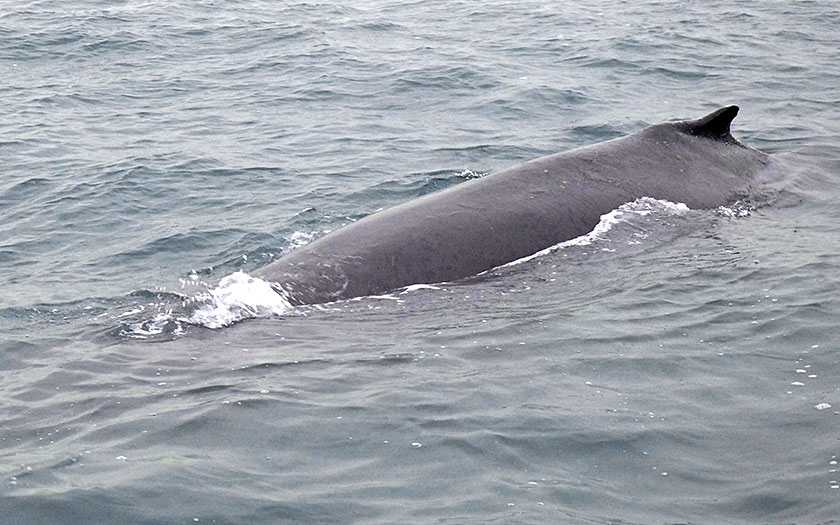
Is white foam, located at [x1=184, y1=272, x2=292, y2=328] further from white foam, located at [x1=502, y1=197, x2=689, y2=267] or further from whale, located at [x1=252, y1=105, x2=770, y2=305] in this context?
white foam, located at [x1=502, y1=197, x2=689, y2=267]

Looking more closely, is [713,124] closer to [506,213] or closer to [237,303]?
[506,213]

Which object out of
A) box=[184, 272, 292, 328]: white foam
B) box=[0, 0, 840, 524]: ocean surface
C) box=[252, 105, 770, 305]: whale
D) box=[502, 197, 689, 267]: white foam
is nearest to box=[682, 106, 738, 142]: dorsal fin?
box=[252, 105, 770, 305]: whale

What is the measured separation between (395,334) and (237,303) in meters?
1.30

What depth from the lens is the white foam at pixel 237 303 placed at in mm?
8438

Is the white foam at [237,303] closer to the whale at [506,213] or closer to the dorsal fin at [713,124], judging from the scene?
the whale at [506,213]

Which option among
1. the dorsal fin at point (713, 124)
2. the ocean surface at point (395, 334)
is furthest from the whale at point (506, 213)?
the ocean surface at point (395, 334)

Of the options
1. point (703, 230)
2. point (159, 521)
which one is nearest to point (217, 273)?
point (703, 230)

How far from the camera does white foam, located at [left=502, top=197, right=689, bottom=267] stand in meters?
9.55

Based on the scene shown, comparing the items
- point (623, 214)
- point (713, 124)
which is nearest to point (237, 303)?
point (623, 214)

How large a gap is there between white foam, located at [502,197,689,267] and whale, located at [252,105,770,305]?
0.05 meters

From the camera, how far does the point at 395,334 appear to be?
8.12m

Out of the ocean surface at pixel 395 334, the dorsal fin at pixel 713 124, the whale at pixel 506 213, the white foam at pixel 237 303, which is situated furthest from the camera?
the dorsal fin at pixel 713 124

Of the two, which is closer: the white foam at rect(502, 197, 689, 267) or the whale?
the whale

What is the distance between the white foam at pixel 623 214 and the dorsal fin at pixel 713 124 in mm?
1121
